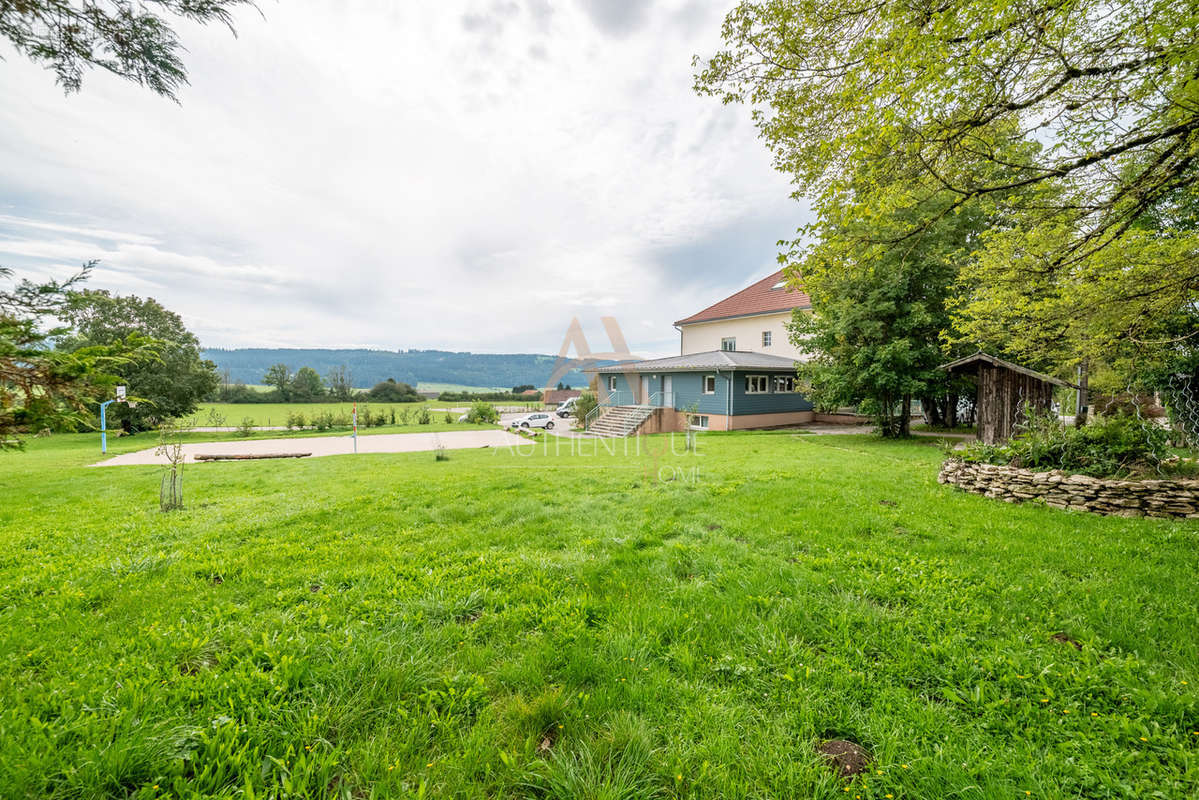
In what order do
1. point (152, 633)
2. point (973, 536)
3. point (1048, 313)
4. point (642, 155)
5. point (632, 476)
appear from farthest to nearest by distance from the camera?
1. point (642, 155)
2. point (632, 476)
3. point (1048, 313)
4. point (973, 536)
5. point (152, 633)

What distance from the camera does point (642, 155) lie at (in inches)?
496

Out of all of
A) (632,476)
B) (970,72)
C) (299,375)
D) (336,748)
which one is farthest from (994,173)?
(299,375)

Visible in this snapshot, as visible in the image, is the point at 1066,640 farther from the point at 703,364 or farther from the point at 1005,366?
the point at 703,364

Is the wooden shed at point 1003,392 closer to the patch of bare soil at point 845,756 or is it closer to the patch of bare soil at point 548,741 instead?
the patch of bare soil at point 845,756

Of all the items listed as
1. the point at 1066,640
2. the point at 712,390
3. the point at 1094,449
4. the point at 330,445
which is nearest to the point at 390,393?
the point at 330,445

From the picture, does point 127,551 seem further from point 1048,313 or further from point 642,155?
point 642,155

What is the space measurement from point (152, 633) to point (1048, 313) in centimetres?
1096

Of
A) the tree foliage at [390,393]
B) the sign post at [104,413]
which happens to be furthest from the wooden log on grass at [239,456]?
the tree foliage at [390,393]

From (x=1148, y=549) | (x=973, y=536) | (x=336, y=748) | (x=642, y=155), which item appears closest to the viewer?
(x=336, y=748)

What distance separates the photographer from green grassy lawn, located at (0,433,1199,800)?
1870 millimetres

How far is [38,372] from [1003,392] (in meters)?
16.7

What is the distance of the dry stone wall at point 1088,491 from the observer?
518 cm

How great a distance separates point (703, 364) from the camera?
A: 19.9 m

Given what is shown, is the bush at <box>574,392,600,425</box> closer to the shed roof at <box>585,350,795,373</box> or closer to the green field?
the shed roof at <box>585,350,795,373</box>
